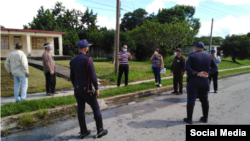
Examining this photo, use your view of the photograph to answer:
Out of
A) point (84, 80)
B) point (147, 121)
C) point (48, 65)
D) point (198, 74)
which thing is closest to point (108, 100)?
point (147, 121)

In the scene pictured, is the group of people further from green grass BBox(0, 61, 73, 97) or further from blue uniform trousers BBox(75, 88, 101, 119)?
green grass BBox(0, 61, 73, 97)

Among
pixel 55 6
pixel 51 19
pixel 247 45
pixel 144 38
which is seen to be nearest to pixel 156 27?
pixel 144 38

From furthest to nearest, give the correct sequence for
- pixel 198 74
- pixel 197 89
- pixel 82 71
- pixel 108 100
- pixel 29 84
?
1. pixel 29 84
2. pixel 108 100
3. pixel 197 89
4. pixel 198 74
5. pixel 82 71

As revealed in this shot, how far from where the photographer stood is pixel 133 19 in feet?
177

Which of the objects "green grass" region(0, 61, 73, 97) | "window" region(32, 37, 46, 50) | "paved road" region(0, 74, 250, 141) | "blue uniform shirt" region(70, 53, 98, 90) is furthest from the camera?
"window" region(32, 37, 46, 50)

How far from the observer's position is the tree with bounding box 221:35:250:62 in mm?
28288

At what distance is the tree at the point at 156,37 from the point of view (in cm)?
2516

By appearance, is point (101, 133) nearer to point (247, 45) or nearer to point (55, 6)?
point (247, 45)

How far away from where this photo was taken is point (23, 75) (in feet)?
17.5

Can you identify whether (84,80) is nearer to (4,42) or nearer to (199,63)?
(199,63)

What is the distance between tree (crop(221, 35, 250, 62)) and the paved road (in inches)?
1037

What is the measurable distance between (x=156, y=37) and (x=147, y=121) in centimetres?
2192

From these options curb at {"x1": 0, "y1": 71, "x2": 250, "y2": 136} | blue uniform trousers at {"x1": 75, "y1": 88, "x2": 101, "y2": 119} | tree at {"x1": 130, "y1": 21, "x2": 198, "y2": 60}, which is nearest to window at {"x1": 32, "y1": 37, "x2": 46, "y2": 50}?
tree at {"x1": 130, "y1": 21, "x2": 198, "y2": 60}

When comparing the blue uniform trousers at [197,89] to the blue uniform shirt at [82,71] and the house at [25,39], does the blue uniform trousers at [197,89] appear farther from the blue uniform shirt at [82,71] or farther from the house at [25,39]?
the house at [25,39]
